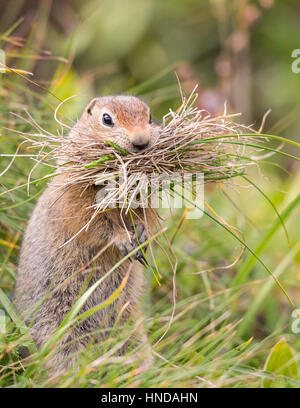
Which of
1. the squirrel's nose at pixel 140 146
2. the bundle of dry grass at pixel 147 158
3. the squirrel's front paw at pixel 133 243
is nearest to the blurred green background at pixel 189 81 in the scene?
the squirrel's front paw at pixel 133 243

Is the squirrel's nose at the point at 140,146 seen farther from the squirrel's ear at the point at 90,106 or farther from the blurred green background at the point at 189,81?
the blurred green background at the point at 189,81

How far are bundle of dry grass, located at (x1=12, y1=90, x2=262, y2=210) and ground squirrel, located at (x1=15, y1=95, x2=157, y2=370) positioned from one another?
0.35 ft

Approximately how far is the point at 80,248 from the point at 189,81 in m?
2.51

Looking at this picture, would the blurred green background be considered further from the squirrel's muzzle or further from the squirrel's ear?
the squirrel's muzzle

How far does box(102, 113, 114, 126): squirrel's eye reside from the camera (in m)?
3.20

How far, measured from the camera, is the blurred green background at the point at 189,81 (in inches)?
168

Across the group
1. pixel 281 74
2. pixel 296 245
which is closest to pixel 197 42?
pixel 281 74

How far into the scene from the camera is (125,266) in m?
3.46

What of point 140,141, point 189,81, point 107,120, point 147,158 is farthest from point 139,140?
point 189,81

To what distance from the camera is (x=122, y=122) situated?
3.12m

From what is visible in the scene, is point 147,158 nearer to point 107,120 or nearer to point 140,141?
point 140,141

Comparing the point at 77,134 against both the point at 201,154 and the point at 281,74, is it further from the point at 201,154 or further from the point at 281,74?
the point at 281,74

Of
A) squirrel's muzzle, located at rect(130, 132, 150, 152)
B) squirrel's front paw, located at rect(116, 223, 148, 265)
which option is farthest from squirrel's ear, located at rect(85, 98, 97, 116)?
squirrel's front paw, located at rect(116, 223, 148, 265)

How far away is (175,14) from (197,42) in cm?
48
